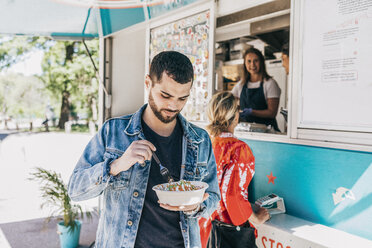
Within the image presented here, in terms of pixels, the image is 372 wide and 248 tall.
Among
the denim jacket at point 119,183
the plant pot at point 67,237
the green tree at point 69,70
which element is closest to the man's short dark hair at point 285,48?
the denim jacket at point 119,183

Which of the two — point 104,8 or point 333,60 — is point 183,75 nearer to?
point 333,60

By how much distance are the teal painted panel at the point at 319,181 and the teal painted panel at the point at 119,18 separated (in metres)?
2.88

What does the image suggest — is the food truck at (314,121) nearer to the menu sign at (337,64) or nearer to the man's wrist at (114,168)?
the menu sign at (337,64)

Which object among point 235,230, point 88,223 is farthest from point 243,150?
point 88,223

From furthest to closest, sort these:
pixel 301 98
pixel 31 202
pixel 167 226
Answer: pixel 31 202
pixel 301 98
pixel 167 226

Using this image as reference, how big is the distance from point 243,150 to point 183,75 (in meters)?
Result: 1.19

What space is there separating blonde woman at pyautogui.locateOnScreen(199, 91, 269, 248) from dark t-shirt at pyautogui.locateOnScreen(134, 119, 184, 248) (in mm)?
931

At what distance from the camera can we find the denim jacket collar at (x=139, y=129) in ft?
5.35

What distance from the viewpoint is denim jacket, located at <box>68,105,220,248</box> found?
1.49 metres

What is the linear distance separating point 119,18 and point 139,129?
12.6 feet

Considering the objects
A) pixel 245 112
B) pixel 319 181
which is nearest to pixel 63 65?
pixel 245 112

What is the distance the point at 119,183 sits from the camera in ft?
5.09

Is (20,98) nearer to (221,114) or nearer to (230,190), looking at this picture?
(221,114)

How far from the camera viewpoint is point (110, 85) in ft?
19.0
